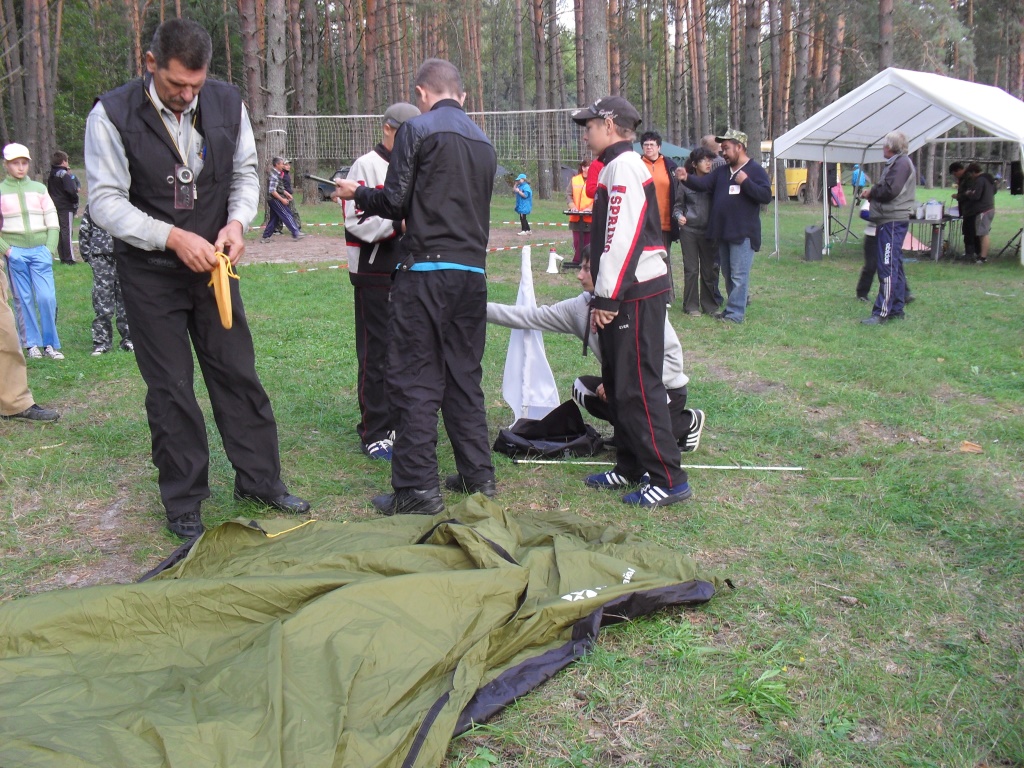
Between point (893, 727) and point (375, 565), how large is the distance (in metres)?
1.73

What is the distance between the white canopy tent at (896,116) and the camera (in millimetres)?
11180

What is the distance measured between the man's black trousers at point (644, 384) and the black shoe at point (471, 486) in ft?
2.40

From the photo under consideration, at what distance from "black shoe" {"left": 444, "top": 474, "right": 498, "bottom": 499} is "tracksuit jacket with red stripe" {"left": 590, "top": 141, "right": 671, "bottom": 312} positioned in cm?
106

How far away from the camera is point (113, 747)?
203 cm

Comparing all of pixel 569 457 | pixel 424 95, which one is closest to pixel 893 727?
pixel 569 457

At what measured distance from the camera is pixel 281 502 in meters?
4.06

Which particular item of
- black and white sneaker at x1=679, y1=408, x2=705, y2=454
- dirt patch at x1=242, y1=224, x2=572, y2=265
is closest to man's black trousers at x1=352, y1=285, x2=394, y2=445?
black and white sneaker at x1=679, y1=408, x2=705, y2=454

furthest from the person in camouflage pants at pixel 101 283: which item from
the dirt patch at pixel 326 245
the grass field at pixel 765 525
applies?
the dirt patch at pixel 326 245

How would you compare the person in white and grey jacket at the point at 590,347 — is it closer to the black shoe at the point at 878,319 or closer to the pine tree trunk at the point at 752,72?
the black shoe at the point at 878,319

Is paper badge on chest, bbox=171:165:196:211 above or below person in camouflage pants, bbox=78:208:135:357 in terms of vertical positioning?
above

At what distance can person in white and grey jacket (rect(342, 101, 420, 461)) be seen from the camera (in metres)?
4.50

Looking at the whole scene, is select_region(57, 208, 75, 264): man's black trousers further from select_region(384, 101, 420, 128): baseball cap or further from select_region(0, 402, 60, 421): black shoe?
select_region(384, 101, 420, 128): baseball cap

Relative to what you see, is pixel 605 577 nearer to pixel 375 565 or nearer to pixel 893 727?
pixel 375 565

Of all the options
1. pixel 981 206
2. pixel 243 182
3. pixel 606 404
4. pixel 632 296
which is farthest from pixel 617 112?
pixel 981 206
